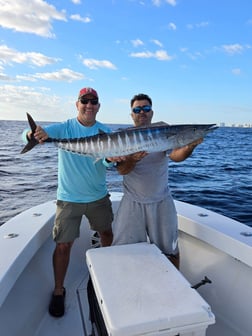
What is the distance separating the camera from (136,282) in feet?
6.61

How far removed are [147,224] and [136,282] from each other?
84cm

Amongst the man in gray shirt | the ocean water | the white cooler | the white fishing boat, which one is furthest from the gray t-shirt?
the ocean water

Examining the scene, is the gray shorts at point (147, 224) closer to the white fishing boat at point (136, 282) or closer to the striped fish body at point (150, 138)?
the white fishing boat at point (136, 282)

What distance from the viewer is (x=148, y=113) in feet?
9.38

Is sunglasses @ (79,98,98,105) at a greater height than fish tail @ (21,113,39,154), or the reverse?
sunglasses @ (79,98,98,105)

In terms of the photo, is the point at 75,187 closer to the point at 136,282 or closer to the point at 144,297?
the point at 136,282

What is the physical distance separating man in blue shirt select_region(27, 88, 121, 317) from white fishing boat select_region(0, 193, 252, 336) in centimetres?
22

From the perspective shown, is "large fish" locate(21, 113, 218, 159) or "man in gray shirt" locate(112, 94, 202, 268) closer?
"large fish" locate(21, 113, 218, 159)

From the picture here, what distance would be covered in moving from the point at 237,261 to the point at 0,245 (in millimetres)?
1978

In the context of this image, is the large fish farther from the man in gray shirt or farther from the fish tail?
the fish tail

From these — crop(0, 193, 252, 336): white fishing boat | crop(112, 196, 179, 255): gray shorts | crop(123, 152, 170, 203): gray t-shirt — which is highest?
crop(123, 152, 170, 203): gray t-shirt

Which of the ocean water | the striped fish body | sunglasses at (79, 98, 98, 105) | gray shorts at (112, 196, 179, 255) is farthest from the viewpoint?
the ocean water

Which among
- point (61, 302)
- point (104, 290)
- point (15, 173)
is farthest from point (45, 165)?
→ point (104, 290)

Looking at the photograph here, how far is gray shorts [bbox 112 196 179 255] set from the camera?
9.12 ft
